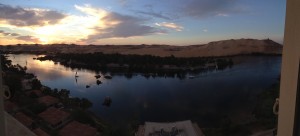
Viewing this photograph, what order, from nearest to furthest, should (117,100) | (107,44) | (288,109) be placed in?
1. (288,109)
2. (107,44)
3. (117,100)

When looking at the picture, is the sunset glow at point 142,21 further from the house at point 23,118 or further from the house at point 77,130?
the house at point 77,130

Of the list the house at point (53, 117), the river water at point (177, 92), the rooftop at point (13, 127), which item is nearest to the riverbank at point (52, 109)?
the house at point (53, 117)

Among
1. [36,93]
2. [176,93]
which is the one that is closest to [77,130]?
[36,93]

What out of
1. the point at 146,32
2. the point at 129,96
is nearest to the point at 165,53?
the point at 146,32

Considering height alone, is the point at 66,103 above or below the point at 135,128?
above

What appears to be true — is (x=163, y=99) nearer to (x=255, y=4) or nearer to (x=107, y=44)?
(x=107, y=44)

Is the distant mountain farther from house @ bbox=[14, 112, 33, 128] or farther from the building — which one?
the building
